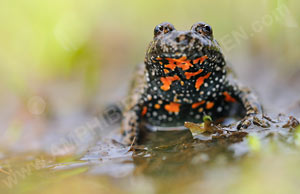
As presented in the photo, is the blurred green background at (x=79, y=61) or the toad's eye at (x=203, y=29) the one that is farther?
the blurred green background at (x=79, y=61)

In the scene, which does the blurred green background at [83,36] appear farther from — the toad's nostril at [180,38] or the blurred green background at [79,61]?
the toad's nostril at [180,38]

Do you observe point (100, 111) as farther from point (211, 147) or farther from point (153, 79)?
point (211, 147)

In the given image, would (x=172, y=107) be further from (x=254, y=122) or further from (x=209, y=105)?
(x=254, y=122)

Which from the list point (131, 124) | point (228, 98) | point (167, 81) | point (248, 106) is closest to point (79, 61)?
point (131, 124)

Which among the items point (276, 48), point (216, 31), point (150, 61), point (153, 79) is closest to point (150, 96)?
point (153, 79)

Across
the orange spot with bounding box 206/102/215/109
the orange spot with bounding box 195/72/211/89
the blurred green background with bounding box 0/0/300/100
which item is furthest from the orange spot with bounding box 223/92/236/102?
the blurred green background with bounding box 0/0/300/100

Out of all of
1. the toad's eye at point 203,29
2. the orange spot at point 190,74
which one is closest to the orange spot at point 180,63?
the orange spot at point 190,74
